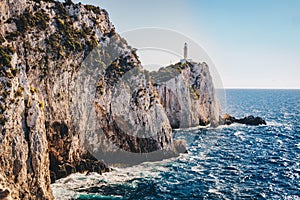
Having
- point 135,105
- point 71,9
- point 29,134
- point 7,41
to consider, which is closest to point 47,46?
point 7,41

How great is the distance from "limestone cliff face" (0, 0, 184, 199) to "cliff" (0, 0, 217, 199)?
4.1 inches

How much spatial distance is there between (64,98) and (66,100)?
0.49 meters

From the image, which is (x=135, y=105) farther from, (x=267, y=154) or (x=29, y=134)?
(x=267, y=154)

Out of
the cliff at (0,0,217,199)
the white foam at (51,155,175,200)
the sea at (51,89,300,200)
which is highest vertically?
the cliff at (0,0,217,199)

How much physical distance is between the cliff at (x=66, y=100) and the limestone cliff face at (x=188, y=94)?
27473 mm

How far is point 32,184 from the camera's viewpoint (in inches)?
1190

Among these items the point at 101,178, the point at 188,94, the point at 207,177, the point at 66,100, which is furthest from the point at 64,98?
the point at 188,94

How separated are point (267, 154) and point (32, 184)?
44.8m

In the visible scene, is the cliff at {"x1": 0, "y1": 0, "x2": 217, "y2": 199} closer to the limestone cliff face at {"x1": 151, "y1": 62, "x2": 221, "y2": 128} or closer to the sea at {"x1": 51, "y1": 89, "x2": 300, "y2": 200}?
the sea at {"x1": 51, "y1": 89, "x2": 300, "y2": 200}

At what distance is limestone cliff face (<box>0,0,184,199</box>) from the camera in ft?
98.9

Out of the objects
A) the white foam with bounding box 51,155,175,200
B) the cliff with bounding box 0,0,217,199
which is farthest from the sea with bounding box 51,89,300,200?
the cliff with bounding box 0,0,217,199

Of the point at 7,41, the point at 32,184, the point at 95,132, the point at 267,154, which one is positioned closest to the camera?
the point at 32,184

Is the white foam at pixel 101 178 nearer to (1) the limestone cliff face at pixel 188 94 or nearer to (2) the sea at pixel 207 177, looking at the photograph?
(2) the sea at pixel 207 177

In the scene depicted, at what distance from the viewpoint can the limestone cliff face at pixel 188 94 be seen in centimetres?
8356
